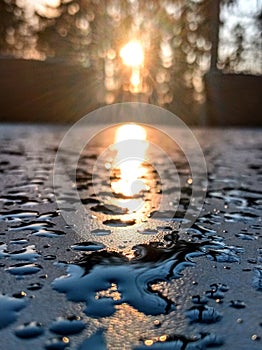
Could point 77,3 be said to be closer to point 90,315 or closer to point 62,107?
point 62,107

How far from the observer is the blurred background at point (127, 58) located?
7668 mm

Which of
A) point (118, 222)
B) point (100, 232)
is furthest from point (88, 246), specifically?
point (118, 222)

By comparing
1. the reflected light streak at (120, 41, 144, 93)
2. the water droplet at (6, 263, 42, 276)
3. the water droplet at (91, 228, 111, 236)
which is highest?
the reflected light streak at (120, 41, 144, 93)

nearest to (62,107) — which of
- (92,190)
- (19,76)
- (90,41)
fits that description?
(19,76)

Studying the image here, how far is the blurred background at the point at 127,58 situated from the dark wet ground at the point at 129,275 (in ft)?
22.3

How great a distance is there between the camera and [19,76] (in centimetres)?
758

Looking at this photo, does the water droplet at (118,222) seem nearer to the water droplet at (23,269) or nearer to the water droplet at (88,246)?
the water droplet at (88,246)

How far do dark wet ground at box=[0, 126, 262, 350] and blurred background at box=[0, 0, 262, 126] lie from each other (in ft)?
22.3

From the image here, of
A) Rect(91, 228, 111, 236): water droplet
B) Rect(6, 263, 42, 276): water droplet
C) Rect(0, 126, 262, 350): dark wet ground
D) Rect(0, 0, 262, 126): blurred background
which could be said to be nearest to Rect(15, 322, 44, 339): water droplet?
Rect(0, 126, 262, 350): dark wet ground

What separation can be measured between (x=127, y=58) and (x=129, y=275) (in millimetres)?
7662

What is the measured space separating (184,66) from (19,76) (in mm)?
3418

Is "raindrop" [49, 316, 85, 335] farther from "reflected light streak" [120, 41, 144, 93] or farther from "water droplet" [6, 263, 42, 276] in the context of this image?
"reflected light streak" [120, 41, 144, 93]

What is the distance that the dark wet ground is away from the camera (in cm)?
46

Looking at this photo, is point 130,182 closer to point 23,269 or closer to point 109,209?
point 109,209
